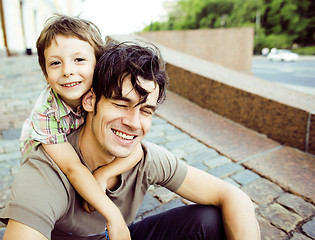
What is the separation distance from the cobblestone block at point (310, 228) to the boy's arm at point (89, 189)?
1.46 metres

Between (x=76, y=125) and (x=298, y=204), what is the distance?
6.76 ft

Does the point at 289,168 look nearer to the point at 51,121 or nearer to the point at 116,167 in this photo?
the point at 116,167

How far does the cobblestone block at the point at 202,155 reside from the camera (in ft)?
10.2

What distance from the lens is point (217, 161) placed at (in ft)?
10.1

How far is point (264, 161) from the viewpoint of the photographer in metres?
3.06

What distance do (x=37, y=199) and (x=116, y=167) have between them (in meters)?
0.48

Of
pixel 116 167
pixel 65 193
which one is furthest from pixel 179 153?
pixel 65 193

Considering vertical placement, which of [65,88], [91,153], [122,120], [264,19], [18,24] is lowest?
[91,153]

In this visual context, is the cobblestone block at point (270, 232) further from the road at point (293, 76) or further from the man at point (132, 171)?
the road at point (293, 76)

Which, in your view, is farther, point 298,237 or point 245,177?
point 245,177

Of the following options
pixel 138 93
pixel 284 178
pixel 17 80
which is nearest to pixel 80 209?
pixel 138 93

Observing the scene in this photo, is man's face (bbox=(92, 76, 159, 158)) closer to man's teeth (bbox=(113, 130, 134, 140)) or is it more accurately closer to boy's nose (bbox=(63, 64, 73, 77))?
man's teeth (bbox=(113, 130, 134, 140))

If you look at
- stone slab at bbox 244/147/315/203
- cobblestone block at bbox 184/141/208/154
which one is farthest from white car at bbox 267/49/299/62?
cobblestone block at bbox 184/141/208/154

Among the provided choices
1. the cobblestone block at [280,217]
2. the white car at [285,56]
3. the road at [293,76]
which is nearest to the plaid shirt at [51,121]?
the cobblestone block at [280,217]
